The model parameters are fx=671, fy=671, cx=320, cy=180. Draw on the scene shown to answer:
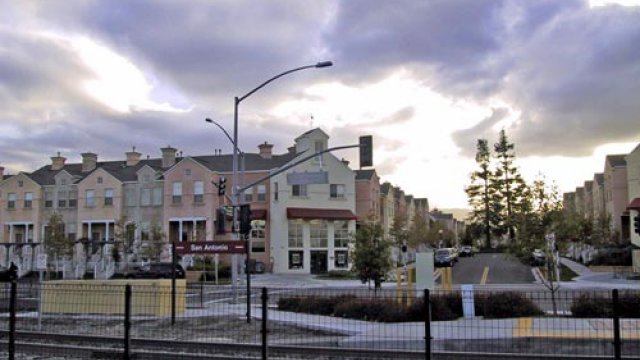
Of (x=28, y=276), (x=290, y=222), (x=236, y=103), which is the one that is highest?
(x=236, y=103)

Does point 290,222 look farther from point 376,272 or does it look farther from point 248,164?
point 376,272

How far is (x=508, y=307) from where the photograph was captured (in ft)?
62.5

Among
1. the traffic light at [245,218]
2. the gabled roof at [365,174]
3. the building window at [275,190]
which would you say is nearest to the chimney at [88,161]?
the building window at [275,190]

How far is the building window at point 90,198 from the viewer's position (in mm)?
68938

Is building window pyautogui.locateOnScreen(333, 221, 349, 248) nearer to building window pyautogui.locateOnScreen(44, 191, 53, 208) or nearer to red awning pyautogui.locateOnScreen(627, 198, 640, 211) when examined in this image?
red awning pyautogui.locateOnScreen(627, 198, 640, 211)

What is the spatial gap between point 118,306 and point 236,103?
11.6m

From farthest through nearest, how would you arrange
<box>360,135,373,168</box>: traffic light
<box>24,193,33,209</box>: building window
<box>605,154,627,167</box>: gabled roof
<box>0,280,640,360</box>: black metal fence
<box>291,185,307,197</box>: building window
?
<box>24,193,33,209</box>: building window → <box>605,154,627,167</box>: gabled roof → <box>291,185,307,197</box>: building window → <box>360,135,373,168</box>: traffic light → <box>0,280,640,360</box>: black metal fence

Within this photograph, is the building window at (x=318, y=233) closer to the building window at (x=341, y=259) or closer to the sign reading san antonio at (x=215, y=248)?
the building window at (x=341, y=259)

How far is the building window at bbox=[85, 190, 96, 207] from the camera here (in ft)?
226

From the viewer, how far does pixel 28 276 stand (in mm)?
64062

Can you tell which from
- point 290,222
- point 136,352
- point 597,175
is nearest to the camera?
point 136,352

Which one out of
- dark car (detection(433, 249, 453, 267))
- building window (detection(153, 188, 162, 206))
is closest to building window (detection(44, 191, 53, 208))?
building window (detection(153, 188, 162, 206))

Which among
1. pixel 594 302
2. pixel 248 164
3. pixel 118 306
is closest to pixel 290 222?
pixel 248 164

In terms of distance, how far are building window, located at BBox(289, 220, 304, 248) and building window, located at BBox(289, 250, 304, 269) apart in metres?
0.67
